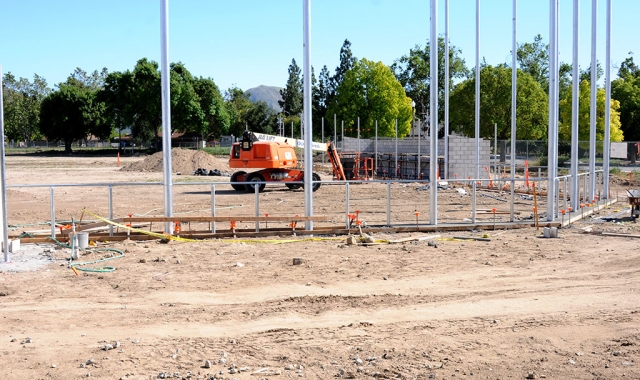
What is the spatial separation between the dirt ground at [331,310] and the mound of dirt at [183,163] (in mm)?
34331

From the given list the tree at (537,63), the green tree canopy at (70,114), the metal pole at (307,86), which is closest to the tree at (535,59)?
the tree at (537,63)

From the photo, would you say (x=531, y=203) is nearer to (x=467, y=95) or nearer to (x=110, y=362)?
(x=110, y=362)

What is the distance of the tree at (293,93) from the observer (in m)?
116

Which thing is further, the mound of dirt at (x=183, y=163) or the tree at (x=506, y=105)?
the tree at (x=506, y=105)

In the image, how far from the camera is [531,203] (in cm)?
2783

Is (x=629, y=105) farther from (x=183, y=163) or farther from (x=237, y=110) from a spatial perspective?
(x=237, y=110)

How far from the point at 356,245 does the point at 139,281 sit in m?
5.89

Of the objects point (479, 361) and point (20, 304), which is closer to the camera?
point (479, 361)

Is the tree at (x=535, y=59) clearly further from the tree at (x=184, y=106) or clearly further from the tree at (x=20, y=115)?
the tree at (x=20, y=115)

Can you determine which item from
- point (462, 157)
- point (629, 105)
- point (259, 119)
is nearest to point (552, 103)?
point (462, 157)

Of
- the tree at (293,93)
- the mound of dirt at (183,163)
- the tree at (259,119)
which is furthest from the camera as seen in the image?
the tree at (293,93)

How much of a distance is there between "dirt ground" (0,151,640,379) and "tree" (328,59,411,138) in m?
59.3

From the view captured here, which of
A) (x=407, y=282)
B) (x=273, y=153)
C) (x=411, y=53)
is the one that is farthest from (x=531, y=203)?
(x=411, y=53)

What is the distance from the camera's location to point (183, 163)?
52.1 meters
